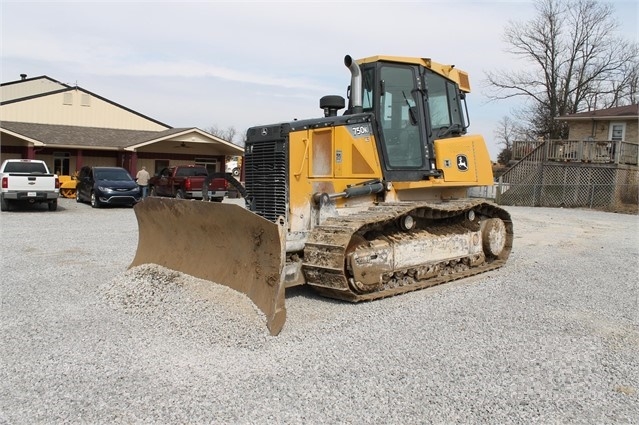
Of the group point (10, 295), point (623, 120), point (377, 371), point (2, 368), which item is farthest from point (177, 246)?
point (623, 120)

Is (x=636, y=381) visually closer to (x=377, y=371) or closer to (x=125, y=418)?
(x=377, y=371)

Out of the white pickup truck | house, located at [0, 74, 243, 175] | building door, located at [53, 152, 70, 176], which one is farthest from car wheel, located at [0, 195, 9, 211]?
building door, located at [53, 152, 70, 176]

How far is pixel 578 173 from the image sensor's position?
26.5 metres

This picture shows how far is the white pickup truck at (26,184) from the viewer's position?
18.3 m

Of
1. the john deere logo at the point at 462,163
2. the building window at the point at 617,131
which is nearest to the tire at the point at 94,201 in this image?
the john deere logo at the point at 462,163

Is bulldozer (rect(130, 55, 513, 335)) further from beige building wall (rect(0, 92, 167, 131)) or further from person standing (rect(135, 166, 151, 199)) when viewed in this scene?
beige building wall (rect(0, 92, 167, 131))

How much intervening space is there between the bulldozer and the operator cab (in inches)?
0.6

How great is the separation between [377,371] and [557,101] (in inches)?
1674

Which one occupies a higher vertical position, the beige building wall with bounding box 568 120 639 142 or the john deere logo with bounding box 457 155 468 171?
the beige building wall with bounding box 568 120 639 142

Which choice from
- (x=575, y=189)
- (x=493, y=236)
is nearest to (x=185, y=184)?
(x=493, y=236)

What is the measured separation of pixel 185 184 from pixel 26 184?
647 centimetres

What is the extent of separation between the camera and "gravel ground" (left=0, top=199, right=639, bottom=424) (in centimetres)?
379

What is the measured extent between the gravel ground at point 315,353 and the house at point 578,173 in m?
19.2

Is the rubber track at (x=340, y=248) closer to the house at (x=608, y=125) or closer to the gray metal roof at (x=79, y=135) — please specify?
the gray metal roof at (x=79, y=135)
